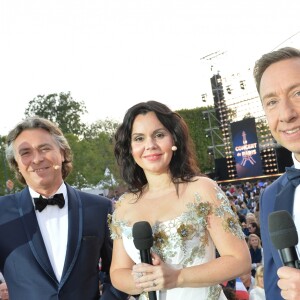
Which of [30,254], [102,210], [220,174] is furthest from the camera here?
[220,174]

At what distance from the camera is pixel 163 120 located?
3217mm

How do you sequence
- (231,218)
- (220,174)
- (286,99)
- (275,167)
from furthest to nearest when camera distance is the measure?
1. (220,174)
2. (275,167)
3. (231,218)
4. (286,99)

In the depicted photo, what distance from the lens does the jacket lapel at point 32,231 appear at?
333cm

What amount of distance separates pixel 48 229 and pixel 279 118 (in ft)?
6.48

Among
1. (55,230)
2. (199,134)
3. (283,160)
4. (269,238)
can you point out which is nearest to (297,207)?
(269,238)

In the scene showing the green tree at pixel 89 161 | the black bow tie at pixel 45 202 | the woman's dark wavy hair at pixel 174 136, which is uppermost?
the green tree at pixel 89 161

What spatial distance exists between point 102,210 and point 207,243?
101 cm

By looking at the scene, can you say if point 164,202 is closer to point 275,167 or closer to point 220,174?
point 275,167

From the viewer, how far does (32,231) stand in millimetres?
3445

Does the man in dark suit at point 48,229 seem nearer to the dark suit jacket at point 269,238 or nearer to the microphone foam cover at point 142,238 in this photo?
the microphone foam cover at point 142,238

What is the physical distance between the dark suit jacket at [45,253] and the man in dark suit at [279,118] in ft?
4.59

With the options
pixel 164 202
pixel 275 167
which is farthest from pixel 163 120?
pixel 275 167

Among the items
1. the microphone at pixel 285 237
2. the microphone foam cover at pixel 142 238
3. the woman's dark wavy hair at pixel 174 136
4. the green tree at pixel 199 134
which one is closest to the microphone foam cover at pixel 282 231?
the microphone at pixel 285 237

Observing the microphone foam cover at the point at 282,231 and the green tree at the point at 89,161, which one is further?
the green tree at the point at 89,161
